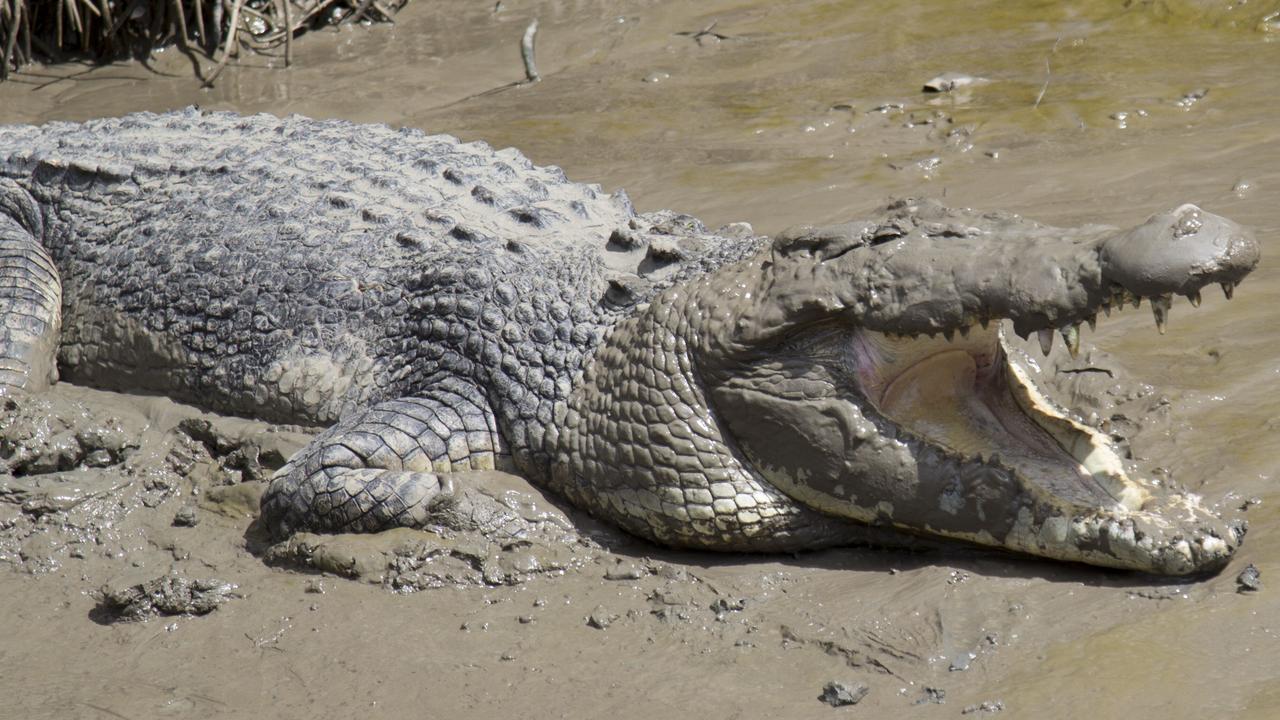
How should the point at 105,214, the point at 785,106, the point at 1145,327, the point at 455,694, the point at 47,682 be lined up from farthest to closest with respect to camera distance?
the point at 785,106 → the point at 105,214 → the point at 1145,327 → the point at 47,682 → the point at 455,694

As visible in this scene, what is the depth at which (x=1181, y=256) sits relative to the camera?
2.99 meters

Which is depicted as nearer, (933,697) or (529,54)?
(933,697)

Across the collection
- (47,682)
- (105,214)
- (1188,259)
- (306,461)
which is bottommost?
(47,682)

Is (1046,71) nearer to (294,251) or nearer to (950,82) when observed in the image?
(950,82)

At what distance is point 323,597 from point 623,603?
86cm

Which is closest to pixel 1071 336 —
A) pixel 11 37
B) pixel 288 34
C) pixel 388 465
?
pixel 388 465

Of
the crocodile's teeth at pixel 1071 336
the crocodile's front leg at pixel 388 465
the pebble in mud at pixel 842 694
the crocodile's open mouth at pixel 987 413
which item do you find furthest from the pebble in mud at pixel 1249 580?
the crocodile's front leg at pixel 388 465

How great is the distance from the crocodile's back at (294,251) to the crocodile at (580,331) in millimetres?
12

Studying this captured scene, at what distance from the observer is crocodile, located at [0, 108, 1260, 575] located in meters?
3.41

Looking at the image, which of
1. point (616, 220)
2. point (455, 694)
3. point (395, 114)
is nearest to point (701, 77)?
point (395, 114)

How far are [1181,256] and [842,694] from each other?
1214 mm

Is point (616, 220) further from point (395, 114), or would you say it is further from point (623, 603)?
point (395, 114)

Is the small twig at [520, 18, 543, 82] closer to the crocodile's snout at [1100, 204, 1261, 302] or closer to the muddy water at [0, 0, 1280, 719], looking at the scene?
the muddy water at [0, 0, 1280, 719]

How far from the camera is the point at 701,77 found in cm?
840
